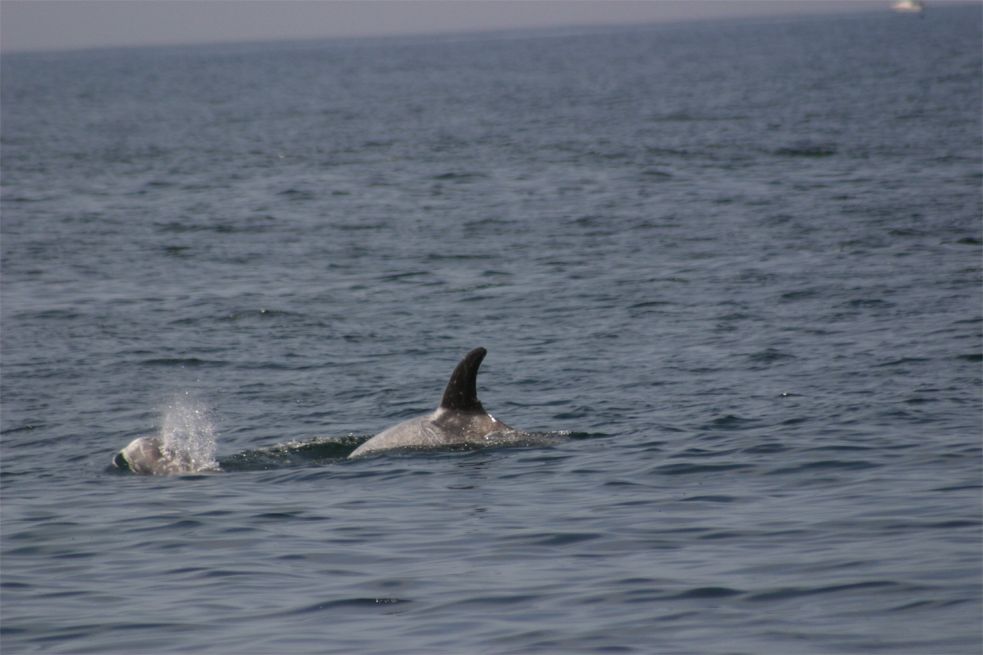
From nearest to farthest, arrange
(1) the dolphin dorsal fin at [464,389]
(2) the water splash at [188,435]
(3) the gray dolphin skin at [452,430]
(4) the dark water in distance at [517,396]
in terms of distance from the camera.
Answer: (4) the dark water in distance at [517,396]
(1) the dolphin dorsal fin at [464,389]
(3) the gray dolphin skin at [452,430]
(2) the water splash at [188,435]

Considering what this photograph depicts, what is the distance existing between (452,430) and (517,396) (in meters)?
3.01

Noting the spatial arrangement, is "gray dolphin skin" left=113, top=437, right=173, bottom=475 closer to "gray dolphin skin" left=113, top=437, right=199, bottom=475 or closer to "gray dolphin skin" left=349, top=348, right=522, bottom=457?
"gray dolphin skin" left=113, top=437, right=199, bottom=475

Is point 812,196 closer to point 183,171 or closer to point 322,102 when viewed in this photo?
point 183,171

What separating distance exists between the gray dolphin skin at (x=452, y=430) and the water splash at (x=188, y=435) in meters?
1.73

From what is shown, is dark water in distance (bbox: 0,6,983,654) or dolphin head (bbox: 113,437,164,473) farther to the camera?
dolphin head (bbox: 113,437,164,473)

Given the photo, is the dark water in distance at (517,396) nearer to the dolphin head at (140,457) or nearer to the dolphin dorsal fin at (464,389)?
the dolphin head at (140,457)

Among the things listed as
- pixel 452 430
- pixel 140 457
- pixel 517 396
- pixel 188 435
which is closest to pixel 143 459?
pixel 140 457

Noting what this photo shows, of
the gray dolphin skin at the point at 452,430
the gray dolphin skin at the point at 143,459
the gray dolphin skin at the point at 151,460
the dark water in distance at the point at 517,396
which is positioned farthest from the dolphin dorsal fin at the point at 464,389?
the gray dolphin skin at the point at 143,459

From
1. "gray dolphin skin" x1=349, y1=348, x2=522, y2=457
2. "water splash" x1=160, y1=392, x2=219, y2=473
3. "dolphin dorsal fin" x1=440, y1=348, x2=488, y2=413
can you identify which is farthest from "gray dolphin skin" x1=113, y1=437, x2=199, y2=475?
"dolphin dorsal fin" x1=440, y1=348, x2=488, y2=413

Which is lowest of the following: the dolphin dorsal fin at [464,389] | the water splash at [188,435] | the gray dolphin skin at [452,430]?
the water splash at [188,435]

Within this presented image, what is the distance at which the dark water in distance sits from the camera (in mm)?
10289

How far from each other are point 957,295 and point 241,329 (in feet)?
36.2

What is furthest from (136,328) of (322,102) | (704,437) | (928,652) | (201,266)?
(322,102)

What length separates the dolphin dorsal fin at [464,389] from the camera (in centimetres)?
1482
